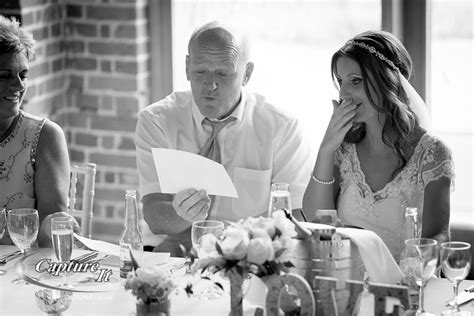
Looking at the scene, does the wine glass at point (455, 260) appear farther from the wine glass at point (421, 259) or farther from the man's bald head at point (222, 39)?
the man's bald head at point (222, 39)

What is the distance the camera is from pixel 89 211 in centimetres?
361

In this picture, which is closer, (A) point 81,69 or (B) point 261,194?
(B) point 261,194

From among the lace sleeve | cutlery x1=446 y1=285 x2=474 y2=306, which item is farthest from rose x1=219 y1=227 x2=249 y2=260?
the lace sleeve

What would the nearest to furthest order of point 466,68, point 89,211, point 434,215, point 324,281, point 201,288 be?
point 324,281
point 201,288
point 434,215
point 89,211
point 466,68

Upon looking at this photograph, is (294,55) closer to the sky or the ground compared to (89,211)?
closer to the sky

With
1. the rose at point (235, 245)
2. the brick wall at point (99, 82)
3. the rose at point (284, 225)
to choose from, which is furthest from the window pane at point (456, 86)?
the rose at point (235, 245)

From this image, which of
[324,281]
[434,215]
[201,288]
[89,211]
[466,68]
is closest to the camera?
[324,281]

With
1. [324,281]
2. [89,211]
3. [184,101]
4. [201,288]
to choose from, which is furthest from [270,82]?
[324,281]

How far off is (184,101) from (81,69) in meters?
0.99

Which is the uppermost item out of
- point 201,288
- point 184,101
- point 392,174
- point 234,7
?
point 234,7

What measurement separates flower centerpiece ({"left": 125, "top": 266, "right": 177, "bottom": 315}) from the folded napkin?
18.4 inches

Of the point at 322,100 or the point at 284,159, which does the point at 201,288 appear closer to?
the point at 284,159

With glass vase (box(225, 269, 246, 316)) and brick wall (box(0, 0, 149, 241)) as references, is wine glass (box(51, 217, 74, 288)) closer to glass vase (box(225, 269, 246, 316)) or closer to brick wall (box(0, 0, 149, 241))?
glass vase (box(225, 269, 246, 316))

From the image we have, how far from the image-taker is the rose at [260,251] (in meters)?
2.31
